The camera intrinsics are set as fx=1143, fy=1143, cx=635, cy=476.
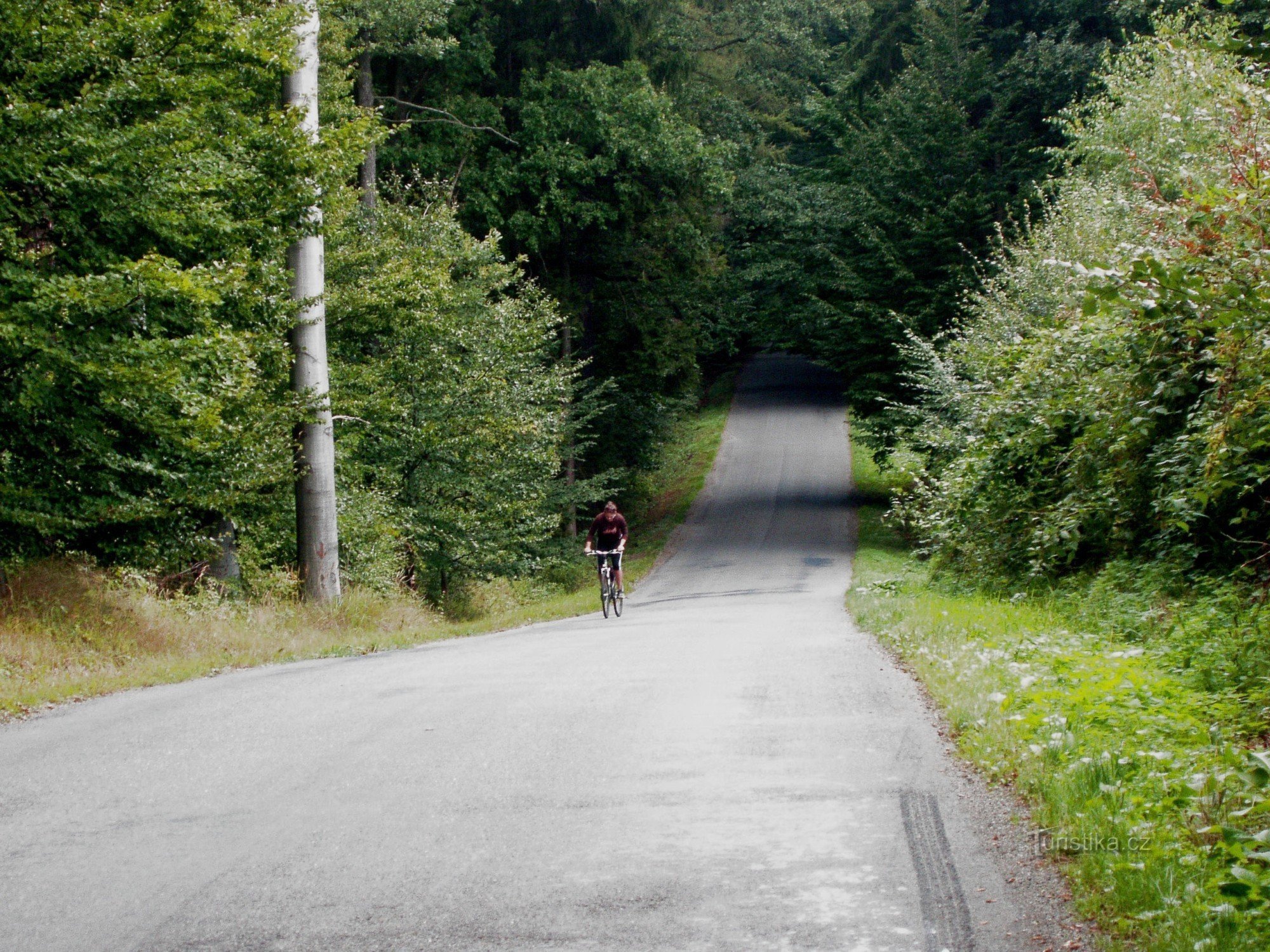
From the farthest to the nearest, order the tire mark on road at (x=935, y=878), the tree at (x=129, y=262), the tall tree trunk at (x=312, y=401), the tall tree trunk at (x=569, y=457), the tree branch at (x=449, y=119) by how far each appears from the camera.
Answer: the tall tree trunk at (x=569, y=457) < the tree branch at (x=449, y=119) < the tall tree trunk at (x=312, y=401) < the tree at (x=129, y=262) < the tire mark on road at (x=935, y=878)

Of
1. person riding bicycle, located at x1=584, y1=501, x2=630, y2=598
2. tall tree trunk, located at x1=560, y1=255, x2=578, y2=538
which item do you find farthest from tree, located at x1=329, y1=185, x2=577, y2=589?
tall tree trunk, located at x1=560, y1=255, x2=578, y2=538

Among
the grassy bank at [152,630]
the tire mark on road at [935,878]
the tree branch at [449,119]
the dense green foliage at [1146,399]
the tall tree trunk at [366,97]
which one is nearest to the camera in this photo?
the tire mark on road at [935,878]

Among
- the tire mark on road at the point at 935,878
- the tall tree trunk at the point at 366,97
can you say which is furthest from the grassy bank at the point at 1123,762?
the tall tree trunk at the point at 366,97

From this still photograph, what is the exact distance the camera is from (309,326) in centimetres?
1572

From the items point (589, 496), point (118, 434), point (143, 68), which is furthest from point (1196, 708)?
point (589, 496)

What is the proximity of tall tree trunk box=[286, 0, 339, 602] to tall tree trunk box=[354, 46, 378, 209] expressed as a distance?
11526 millimetres

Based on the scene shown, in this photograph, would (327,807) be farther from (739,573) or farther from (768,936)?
(739,573)

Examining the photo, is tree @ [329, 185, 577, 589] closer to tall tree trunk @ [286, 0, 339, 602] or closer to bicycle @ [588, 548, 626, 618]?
tall tree trunk @ [286, 0, 339, 602]

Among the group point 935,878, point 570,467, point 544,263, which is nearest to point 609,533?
point 935,878

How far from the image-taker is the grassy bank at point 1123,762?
385 centimetres

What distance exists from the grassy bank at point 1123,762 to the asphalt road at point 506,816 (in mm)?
332

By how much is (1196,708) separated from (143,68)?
11234mm

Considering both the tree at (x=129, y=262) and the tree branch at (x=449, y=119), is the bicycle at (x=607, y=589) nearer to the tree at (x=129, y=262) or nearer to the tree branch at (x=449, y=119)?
the tree at (x=129, y=262)

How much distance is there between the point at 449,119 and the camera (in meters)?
32.0
